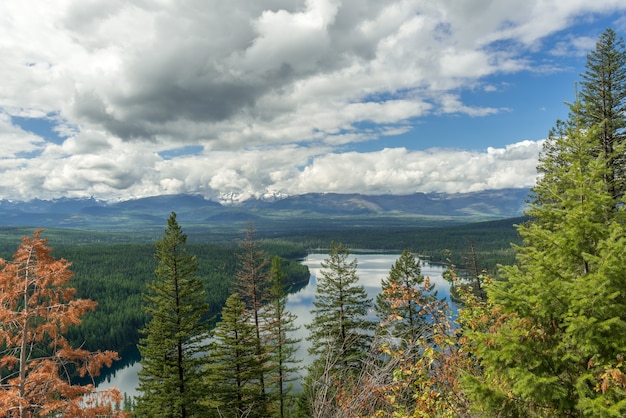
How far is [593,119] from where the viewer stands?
65.8 feet

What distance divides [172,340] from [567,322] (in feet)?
59.8

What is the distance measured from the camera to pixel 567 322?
6.32 metres

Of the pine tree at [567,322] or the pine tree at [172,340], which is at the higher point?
the pine tree at [567,322]

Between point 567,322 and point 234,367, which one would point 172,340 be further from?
point 567,322

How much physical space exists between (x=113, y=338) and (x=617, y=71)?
89876 mm

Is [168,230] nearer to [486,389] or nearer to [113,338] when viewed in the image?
[486,389]

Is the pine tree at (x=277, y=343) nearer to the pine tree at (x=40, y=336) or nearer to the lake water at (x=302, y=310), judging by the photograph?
the lake water at (x=302, y=310)

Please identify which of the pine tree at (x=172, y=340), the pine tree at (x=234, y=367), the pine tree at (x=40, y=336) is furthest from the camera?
the pine tree at (x=234, y=367)

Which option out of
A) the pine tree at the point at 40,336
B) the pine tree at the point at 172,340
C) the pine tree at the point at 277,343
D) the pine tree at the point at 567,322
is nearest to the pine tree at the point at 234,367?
the pine tree at the point at 172,340

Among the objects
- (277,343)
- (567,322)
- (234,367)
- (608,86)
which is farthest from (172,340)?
(608,86)

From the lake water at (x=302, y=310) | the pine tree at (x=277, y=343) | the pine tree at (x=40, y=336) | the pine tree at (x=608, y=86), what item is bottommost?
the lake water at (x=302, y=310)

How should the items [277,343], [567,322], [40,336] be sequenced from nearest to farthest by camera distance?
[567,322]
[40,336]
[277,343]

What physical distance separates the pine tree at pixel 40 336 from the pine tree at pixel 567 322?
26.8 feet

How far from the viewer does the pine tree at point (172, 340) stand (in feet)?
63.7
